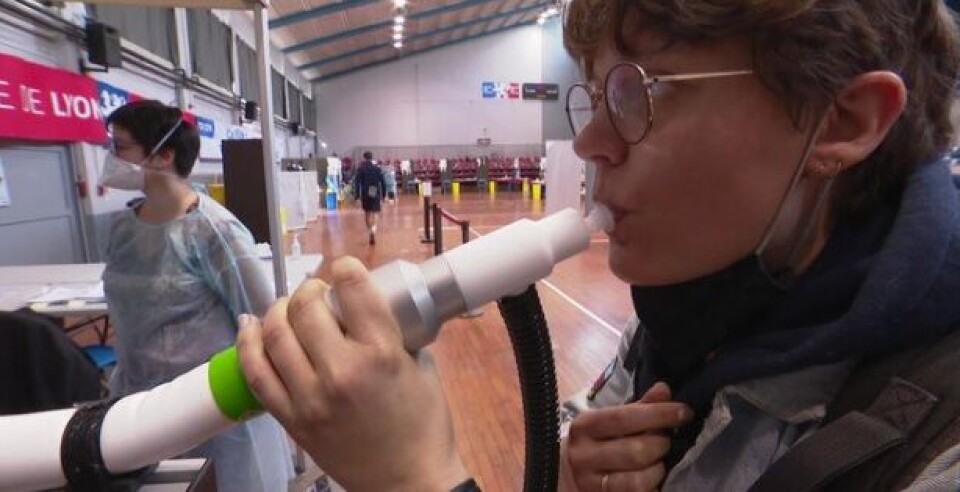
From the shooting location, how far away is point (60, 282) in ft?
9.45

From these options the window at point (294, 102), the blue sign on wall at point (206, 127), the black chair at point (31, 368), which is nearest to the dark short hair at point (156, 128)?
the black chair at point (31, 368)

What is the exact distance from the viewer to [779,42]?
534mm

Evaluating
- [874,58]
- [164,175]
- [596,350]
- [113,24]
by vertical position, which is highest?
[113,24]

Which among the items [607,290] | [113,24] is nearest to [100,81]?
[113,24]

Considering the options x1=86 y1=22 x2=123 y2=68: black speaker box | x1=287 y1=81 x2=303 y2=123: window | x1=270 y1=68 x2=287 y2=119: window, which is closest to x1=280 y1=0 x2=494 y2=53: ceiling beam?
x1=270 y1=68 x2=287 y2=119: window

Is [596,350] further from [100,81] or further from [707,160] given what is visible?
[100,81]

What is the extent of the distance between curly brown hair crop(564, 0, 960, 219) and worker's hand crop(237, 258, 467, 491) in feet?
1.29

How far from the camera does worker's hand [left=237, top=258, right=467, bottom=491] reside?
1.41ft

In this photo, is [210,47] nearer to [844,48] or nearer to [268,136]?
[268,136]

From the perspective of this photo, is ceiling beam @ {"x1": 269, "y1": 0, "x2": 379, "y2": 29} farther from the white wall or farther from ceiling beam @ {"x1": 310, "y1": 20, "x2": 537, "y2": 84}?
the white wall

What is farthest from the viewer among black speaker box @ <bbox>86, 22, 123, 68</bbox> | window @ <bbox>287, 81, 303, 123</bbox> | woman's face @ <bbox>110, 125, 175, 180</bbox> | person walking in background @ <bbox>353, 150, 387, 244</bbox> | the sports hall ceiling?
window @ <bbox>287, 81, 303, 123</bbox>

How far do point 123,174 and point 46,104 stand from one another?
3.56 metres

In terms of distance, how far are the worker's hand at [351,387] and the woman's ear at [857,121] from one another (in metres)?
0.45

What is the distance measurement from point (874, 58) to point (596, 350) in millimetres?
3439
